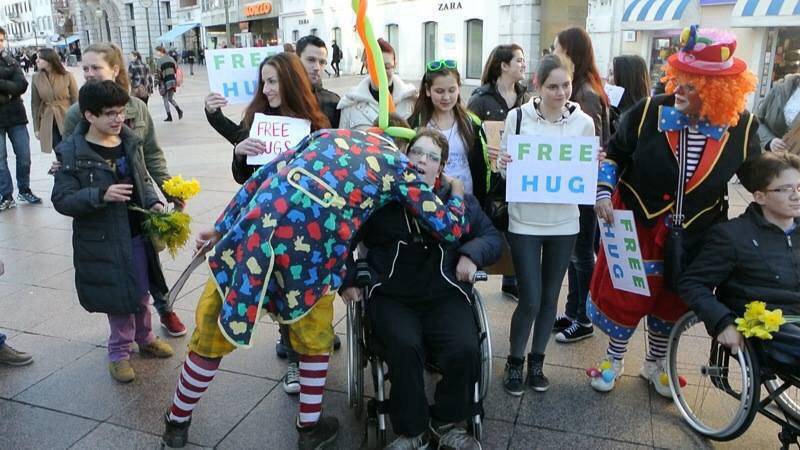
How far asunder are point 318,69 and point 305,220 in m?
1.89

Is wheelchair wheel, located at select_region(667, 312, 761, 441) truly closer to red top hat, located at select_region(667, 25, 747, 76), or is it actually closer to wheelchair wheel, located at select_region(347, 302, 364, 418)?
red top hat, located at select_region(667, 25, 747, 76)

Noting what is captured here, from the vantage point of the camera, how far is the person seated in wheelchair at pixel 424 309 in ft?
8.56

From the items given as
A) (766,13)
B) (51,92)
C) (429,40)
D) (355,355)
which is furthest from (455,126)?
(429,40)

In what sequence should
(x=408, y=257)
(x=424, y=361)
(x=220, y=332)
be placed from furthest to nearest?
(x=408, y=257)
(x=424, y=361)
(x=220, y=332)

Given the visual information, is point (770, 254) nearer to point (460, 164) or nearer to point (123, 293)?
point (460, 164)

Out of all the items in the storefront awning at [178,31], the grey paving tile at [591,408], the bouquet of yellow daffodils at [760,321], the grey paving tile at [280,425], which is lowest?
the grey paving tile at [280,425]

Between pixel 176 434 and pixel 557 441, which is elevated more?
pixel 176 434

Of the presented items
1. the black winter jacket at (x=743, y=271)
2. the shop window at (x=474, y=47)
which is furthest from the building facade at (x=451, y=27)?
the black winter jacket at (x=743, y=271)

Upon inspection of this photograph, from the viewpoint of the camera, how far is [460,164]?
3.34 meters

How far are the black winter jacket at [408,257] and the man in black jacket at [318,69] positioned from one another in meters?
1.15

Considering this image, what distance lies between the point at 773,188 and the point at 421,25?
83.6ft

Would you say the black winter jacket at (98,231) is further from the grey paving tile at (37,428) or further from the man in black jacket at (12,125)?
the man in black jacket at (12,125)

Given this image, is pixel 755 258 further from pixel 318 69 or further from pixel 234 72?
pixel 234 72

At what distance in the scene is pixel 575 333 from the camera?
3926 millimetres
